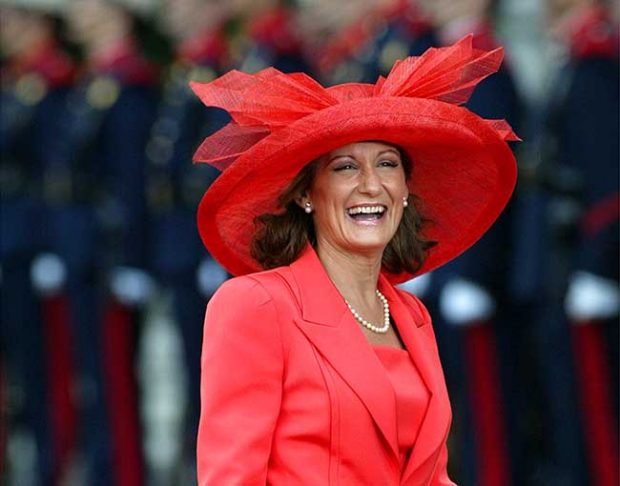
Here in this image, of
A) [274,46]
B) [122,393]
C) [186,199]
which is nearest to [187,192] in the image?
[186,199]

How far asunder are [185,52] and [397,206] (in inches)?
148

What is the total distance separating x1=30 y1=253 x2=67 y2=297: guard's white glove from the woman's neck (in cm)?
409

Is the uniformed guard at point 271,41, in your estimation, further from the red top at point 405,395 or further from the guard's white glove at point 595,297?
the red top at point 405,395

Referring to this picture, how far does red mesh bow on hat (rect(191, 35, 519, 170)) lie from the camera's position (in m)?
3.05

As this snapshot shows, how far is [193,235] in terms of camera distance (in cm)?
659

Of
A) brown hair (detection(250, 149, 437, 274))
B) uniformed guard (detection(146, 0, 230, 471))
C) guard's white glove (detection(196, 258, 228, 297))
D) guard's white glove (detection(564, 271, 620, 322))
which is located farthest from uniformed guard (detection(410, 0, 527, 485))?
brown hair (detection(250, 149, 437, 274))

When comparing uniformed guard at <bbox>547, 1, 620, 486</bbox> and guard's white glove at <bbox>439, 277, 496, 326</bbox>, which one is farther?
guard's white glove at <bbox>439, 277, 496, 326</bbox>

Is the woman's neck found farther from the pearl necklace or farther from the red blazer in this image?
the red blazer

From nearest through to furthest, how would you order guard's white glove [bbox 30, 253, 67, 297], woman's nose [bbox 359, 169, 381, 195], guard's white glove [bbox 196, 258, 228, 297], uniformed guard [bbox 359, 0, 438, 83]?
woman's nose [bbox 359, 169, 381, 195], uniformed guard [bbox 359, 0, 438, 83], guard's white glove [bbox 196, 258, 228, 297], guard's white glove [bbox 30, 253, 67, 297]

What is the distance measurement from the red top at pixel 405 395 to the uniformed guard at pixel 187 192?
11.0ft

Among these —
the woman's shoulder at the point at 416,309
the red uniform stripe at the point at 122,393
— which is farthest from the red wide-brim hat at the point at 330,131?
the red uniform stripe at the point at 122,393

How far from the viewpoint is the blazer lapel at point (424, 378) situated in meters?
3.07

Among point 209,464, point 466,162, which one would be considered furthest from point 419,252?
point 209,464

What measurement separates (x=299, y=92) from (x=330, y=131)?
0.11 meters
